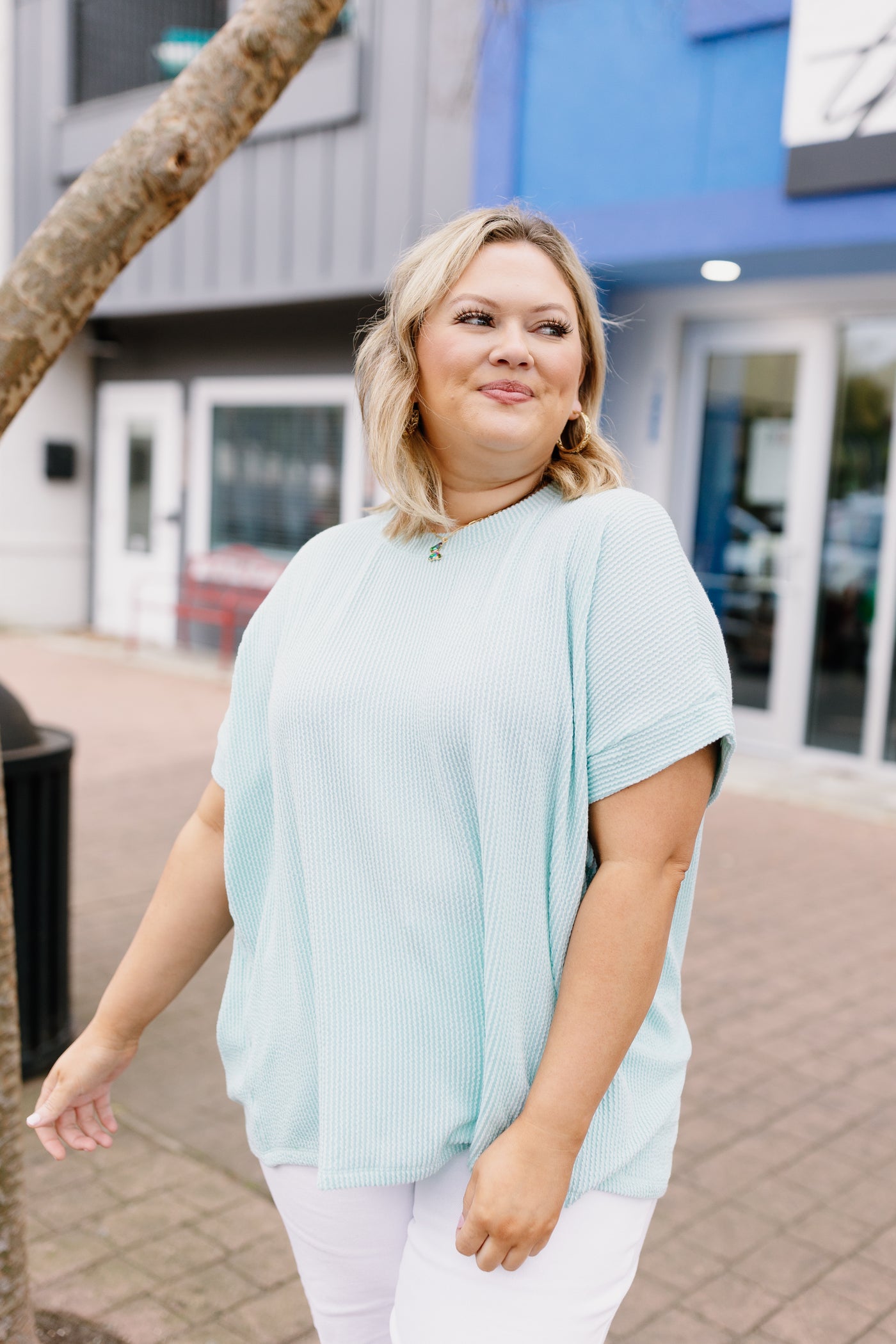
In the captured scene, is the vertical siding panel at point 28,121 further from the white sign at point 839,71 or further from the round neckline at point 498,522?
the round neckline at point 498,522

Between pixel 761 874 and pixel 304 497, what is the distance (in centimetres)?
676

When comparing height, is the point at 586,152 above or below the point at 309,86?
below

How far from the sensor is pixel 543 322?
1511 millimetres

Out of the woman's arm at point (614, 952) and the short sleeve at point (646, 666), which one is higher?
the short sleeve at point (646, 666)

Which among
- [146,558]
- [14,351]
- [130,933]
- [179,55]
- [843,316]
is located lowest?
[130,933]

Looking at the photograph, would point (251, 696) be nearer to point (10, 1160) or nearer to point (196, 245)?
point (10, 1160)

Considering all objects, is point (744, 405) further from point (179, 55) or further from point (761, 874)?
point (179, 55)

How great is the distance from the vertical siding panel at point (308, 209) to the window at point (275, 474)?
1.41 meters

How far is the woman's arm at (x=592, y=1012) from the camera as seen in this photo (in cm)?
132

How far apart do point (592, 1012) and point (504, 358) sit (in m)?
0.75

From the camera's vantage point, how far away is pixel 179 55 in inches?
466

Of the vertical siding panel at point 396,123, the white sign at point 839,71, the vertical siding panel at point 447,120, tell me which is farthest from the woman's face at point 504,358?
the vertical siding panel at point 396,123

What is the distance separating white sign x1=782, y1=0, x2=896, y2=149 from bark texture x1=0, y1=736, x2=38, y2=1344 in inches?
237

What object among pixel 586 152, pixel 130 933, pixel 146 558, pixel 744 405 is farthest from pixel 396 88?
pixel 130 933
